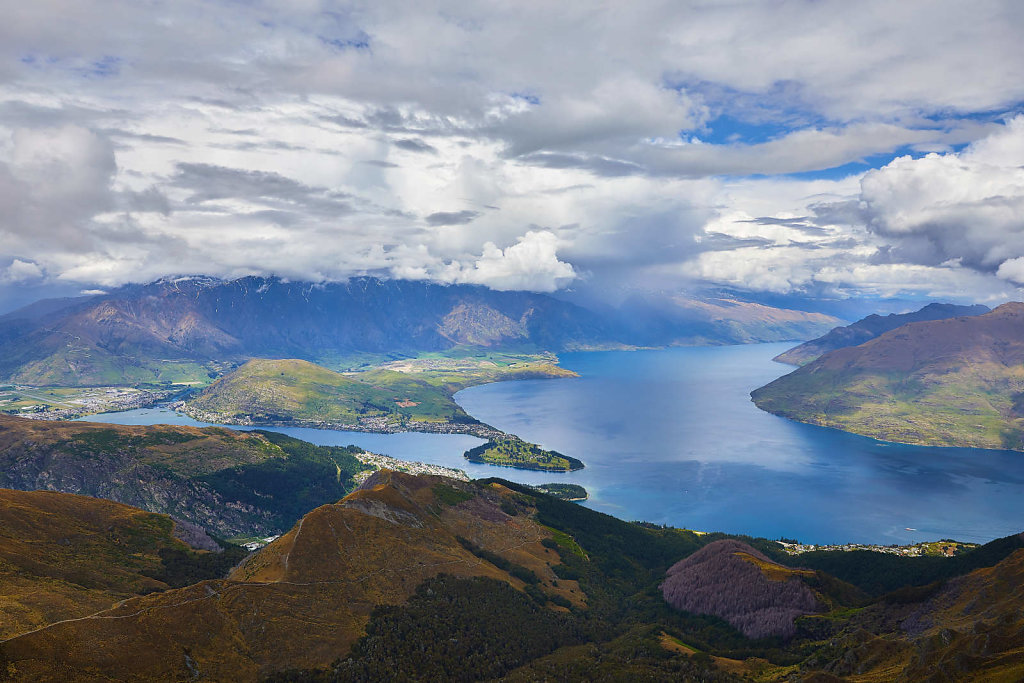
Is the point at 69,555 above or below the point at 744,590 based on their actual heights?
above

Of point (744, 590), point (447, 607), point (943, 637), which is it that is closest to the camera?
point (943, 637)

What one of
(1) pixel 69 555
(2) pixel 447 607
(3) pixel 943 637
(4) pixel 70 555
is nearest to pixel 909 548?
(3) pixel 943 637

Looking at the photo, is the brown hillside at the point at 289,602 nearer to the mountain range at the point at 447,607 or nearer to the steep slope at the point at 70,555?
the mountain range at the point at 447,607

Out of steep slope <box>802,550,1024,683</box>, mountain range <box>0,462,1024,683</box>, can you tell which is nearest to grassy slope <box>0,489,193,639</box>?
mountain range <box>0,462,1024,683</box>

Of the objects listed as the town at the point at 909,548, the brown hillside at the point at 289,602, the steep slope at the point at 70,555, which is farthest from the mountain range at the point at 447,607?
the town at the point at 909,548

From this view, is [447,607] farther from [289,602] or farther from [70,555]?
[70,555]

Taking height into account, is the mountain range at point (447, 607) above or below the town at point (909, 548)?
above

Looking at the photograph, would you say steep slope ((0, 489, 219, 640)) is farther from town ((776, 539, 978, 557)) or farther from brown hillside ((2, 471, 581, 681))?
town ((776, 539, 978, 557))
